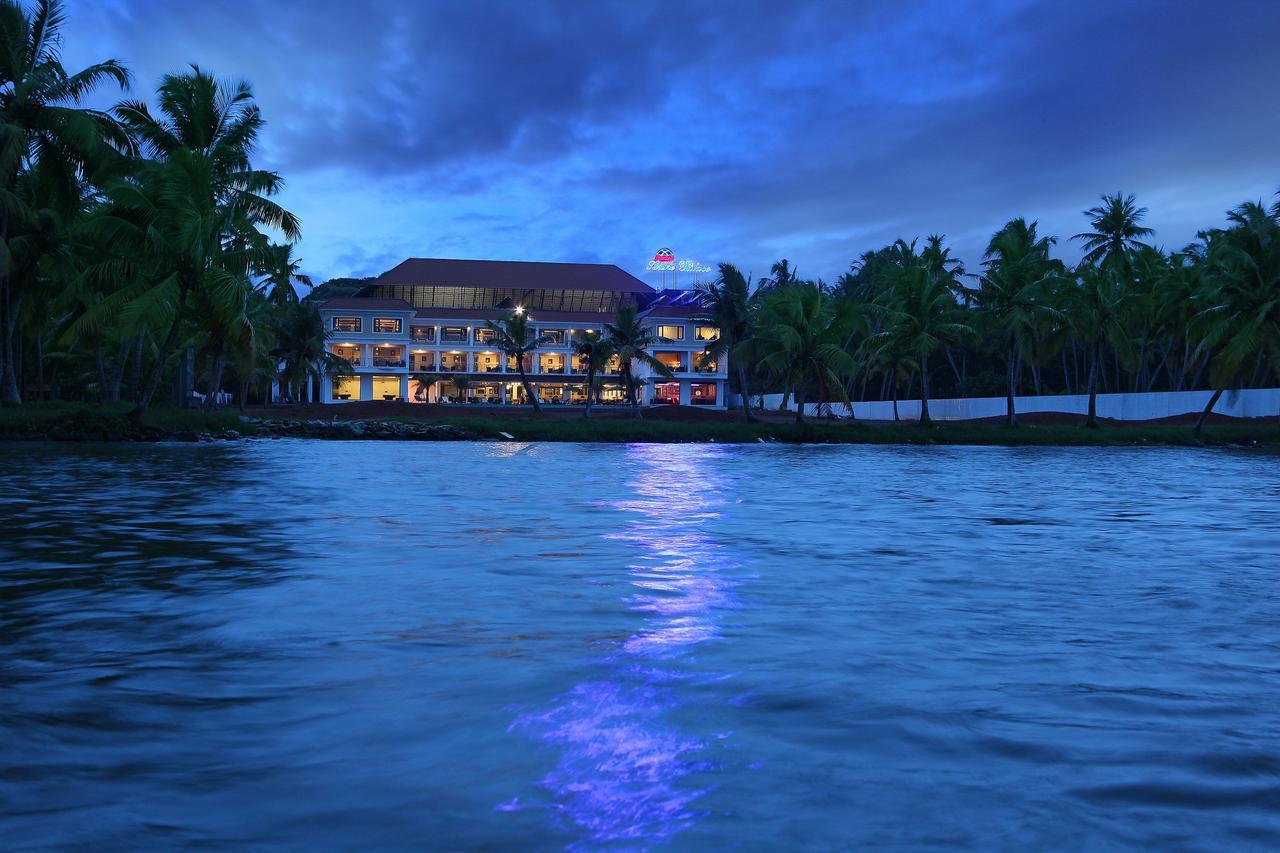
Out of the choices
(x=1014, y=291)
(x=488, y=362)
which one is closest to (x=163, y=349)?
(x=1014, y=291)

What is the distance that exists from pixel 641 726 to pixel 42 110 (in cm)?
3284

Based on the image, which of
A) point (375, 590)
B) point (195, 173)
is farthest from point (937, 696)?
point (195, 173)

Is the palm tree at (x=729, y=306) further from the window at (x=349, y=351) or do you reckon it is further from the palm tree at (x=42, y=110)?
the window at (x=349, y=351)

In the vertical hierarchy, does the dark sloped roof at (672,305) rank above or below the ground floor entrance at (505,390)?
above

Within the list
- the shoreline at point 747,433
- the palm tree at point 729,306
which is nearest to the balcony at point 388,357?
the shoreline at point 747,433

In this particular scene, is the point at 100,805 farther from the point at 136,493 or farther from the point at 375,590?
the point at 136,493

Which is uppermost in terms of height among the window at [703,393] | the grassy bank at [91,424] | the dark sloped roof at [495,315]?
the dark sloped roof at [495,315]

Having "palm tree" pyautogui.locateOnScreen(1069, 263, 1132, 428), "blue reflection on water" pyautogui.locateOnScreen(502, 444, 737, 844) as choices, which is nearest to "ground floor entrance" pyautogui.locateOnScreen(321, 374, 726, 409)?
"palm tree" pyautogui.locateOnScreen(1069, 263, 1132, 428)

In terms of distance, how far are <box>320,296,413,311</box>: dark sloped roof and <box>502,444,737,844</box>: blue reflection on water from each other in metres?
71.7

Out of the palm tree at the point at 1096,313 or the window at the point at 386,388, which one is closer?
the palm tree at the point at 1096,313

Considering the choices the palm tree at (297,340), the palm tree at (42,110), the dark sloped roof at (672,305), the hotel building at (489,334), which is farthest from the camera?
the dark sloped roof at (672,305)

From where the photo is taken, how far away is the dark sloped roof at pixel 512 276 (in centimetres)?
8169

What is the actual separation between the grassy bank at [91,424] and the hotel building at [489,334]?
130ft

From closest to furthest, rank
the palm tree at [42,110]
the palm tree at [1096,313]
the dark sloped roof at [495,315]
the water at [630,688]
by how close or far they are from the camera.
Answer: the water at [630,688] → the palm tree at [42,110] → the palm tree at [1096,313] → the dark sloped roof at [495,315]
